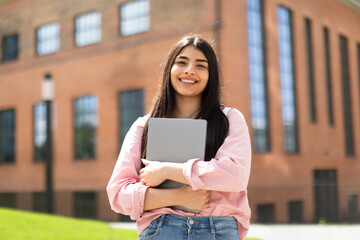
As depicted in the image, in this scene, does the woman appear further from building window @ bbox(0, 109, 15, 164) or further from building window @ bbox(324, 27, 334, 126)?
building window @ bbox(0, 109, 15, 164)

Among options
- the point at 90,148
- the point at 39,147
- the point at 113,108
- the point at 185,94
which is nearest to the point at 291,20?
the point at 113,108

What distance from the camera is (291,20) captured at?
66.9 ft

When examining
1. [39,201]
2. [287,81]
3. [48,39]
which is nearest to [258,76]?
[287,81]

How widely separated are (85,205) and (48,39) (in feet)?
27.8

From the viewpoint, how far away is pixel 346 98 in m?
25.2

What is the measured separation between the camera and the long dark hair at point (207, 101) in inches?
93.2

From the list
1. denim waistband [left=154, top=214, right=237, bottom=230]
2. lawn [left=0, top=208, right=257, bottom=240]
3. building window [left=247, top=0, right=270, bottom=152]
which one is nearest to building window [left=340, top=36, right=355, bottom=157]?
building window [left=247, top=0, right=270, bottom=152]

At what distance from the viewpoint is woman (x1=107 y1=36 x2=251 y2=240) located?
218 centimetres

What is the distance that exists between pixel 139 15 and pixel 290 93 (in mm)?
7564

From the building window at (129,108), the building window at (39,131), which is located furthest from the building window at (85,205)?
the building window at (39,131)

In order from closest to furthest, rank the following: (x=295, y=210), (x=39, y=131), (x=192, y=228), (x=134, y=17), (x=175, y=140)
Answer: (x=192, y=228) < (x=175, y=140) < (x=134, y=17) < (x=295, y=210) < (x=39, y=131)

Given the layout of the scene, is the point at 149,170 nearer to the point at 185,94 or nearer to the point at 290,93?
the point at 185,94

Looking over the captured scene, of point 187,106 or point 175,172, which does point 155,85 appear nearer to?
point 187,106

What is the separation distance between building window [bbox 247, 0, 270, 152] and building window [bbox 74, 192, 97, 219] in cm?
747
